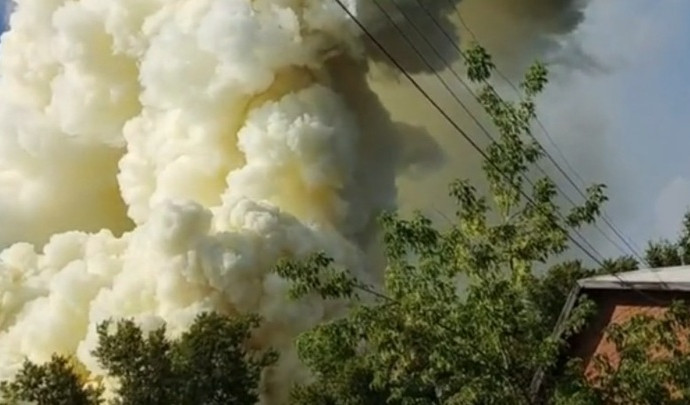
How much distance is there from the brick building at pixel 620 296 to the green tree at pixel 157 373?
46.1 feet

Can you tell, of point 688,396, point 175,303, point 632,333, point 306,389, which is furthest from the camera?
point 175,303

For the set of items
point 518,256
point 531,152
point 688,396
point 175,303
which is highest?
point 175,303

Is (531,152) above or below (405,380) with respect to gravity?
above

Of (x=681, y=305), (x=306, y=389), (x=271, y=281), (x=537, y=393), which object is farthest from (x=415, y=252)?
(x=271, y=281)

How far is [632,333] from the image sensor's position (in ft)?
45.2

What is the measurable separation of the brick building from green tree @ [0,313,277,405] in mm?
14056

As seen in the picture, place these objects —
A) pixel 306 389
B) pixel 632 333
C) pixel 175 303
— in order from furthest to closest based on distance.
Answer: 1. pixel 175 303
2. pixel 306 389
3. pixel 632 333

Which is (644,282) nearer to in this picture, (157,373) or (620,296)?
(620,296)

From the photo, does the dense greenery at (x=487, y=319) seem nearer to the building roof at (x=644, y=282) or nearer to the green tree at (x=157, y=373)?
the building roof at (x=644, y=282)

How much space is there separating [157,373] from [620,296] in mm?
15172

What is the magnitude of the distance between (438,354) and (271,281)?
28099 mm

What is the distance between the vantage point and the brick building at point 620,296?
17.2m

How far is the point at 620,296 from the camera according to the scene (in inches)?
746

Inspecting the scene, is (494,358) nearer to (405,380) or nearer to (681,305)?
(405,380)
